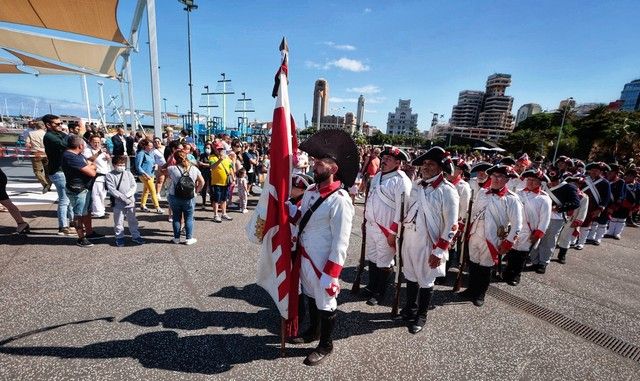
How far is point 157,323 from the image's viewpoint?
126 inches

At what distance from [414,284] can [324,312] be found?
1.42 m

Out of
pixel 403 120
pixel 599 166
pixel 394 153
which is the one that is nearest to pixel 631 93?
pixel 403 120

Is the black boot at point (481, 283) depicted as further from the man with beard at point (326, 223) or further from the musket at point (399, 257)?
the man with beard at point (326, 223)

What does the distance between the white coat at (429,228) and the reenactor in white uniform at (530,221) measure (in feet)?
8.09

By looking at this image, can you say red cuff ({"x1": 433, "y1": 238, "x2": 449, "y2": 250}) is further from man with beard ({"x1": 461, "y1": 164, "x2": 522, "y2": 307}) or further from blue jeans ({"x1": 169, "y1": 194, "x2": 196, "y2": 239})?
blue jeans ({"x1": 169, "y1": 194, "x2": 196, "y2": 239})

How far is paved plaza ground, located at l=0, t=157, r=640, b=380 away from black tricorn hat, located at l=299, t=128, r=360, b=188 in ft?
6.28

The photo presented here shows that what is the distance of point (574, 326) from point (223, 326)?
4557 millimetres

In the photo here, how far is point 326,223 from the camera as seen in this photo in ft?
8.77

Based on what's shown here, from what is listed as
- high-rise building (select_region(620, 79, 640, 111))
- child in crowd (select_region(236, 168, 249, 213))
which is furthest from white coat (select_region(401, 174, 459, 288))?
high-rise building (select_region(620, 79, 640, 111))

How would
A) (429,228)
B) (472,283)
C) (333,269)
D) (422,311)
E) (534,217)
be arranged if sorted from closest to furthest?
(333,269) → (429,228) → (422,311) → (472,283) → (534,217)

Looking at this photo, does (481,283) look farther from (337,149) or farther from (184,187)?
(184,187)

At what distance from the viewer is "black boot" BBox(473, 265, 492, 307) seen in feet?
13.6

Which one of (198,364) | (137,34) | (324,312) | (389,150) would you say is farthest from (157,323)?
(137,34)

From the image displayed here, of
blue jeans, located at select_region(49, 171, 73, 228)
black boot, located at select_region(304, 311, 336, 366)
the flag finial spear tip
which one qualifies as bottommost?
black boot, located at select_region(304, 311, 336, 366)
